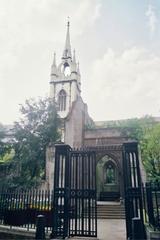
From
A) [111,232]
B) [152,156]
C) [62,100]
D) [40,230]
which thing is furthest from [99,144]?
[40,230]

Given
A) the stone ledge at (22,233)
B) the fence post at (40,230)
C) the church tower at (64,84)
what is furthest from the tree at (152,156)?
the church tower at (64,84)

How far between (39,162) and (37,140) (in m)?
2.16

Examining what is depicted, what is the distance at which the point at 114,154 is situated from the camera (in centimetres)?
2417

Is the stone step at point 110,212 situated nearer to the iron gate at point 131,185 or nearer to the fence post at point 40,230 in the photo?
the iron gate at point 131,185

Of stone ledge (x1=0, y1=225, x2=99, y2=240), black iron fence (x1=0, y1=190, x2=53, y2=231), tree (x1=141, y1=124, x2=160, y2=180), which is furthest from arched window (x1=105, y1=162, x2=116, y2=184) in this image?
stone ledge (x1=0, y1=225, x2=99, y2=240)

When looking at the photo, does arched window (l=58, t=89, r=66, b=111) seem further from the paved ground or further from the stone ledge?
the stone ledge

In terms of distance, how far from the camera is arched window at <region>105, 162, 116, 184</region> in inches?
1113

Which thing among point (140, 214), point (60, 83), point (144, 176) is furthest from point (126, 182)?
point (60, 83)

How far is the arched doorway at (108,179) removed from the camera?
2541 centimetres

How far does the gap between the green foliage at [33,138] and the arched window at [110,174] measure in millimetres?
8191

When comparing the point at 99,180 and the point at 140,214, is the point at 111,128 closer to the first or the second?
the point at 99,180

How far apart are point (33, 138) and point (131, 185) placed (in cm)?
1652

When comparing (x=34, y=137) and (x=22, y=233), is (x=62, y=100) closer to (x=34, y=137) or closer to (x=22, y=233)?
(x=34, y=137)

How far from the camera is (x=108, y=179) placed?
93.6ft
